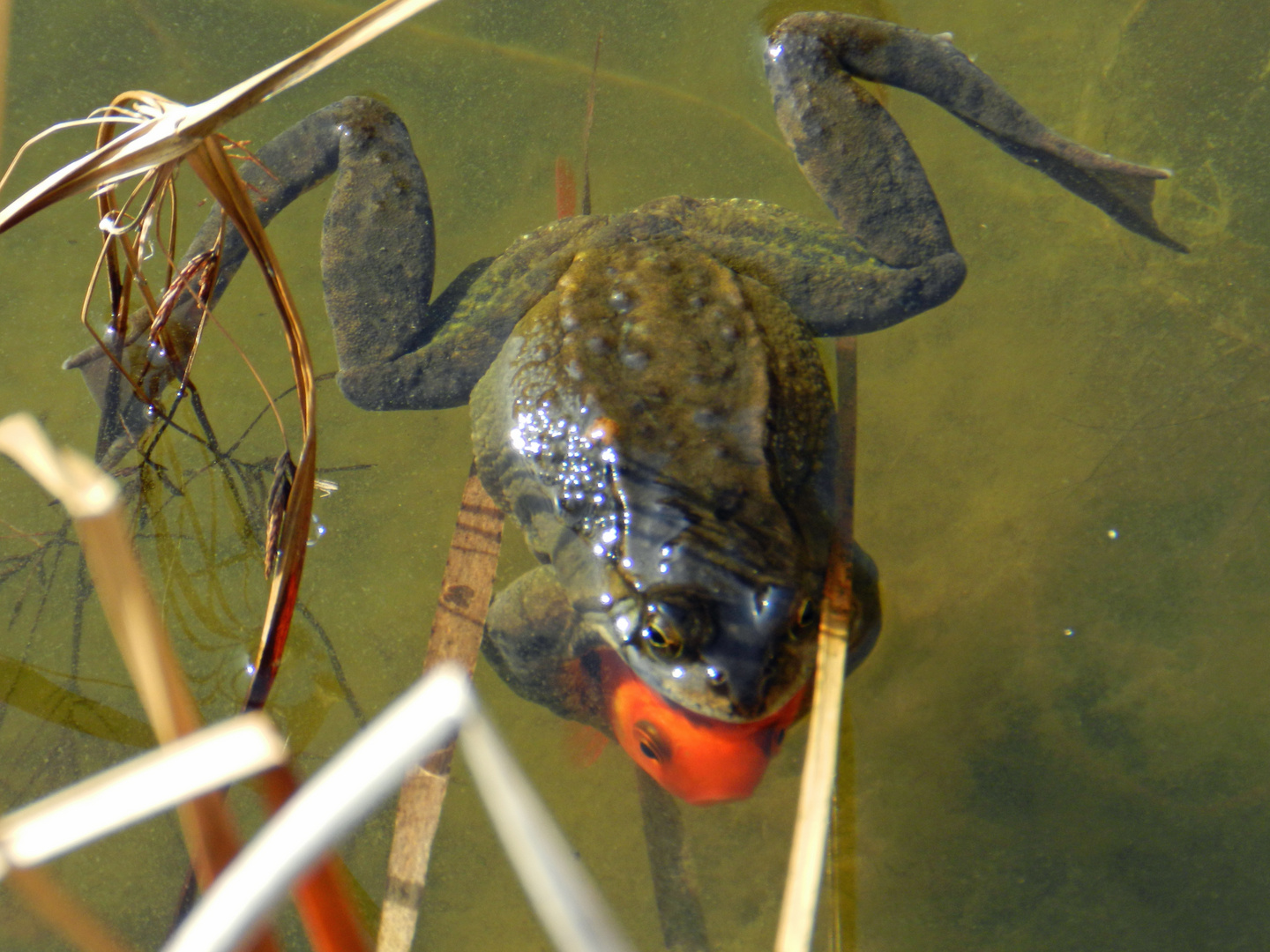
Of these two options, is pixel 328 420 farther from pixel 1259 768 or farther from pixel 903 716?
pixel 1259 768

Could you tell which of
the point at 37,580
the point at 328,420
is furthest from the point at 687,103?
the point at 37,580

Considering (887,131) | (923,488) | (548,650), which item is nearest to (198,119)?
(548,650)

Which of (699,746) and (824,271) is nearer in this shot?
(699,746)

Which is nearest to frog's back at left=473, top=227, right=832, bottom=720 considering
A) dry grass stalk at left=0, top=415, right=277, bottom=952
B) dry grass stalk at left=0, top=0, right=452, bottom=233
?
dry grass stalk at left=0, top=0, right=452, bottom=233

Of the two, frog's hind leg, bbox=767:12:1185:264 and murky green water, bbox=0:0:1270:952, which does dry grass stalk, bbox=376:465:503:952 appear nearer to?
murky green water, bbox=0:0:1270:952

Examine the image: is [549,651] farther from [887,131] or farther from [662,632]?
[887,131]

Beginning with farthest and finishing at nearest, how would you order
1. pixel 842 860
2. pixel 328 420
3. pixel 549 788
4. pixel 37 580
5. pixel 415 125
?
pixel 415 125, pixel 328 420, pixel 37 580, pixel 549 788, pixel 842 860

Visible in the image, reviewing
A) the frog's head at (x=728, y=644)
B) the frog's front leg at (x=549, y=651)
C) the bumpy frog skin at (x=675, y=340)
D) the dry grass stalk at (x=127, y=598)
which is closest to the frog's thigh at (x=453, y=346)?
the bumpy frog skin at (x=675, y=340)
